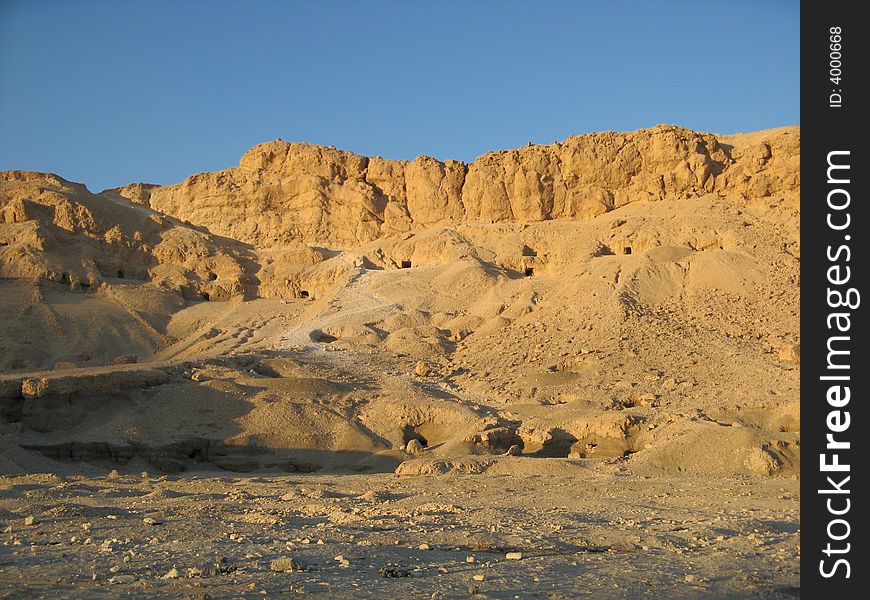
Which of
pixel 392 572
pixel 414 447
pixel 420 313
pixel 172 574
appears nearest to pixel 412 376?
pixel 420 313

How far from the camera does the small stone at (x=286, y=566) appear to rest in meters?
7.10

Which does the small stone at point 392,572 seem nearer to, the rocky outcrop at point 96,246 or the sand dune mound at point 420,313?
the sand dune mound at point 420,313

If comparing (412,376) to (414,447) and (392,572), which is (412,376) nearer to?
(414,447)

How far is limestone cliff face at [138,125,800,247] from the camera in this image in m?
37.0

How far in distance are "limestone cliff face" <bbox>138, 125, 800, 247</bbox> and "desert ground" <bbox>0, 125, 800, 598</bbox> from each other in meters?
0.13

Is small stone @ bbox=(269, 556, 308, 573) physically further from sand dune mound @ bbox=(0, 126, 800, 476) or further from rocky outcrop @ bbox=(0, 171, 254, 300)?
rocky outcrop @ bbox=(0, 171, 254, 300)

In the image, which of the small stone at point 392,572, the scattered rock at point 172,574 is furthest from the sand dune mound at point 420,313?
the scattered rock at point 172,574

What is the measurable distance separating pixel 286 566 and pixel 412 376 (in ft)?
61.0

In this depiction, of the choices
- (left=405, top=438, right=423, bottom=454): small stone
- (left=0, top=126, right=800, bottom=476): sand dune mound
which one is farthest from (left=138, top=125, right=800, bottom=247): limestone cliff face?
(left=405, top=438, right=423, bottom=454): small stone

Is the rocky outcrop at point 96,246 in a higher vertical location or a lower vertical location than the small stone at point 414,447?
higher

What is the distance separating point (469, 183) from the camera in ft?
132

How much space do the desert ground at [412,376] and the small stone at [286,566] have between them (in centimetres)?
3
